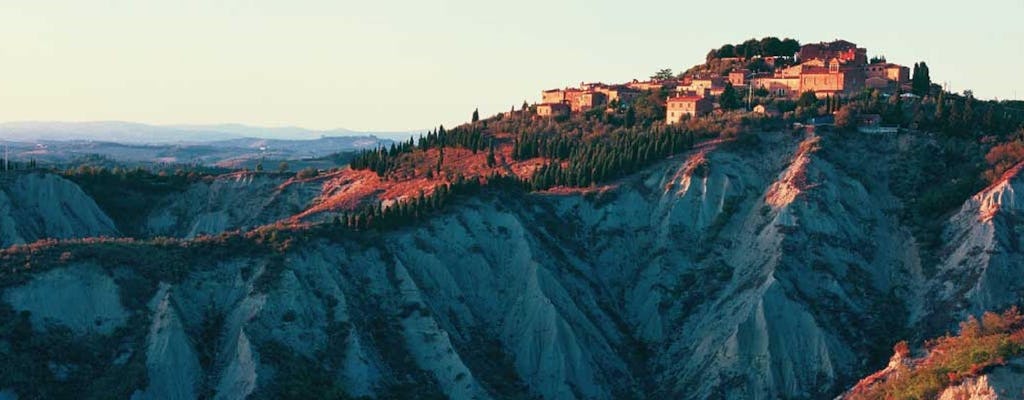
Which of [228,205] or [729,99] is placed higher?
[729,99]

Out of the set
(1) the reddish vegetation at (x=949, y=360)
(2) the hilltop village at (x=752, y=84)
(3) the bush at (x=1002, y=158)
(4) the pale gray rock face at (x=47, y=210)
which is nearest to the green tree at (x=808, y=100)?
(2) the hilltop village at (x=752, y=84)

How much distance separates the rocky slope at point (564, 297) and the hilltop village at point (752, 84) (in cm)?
1829

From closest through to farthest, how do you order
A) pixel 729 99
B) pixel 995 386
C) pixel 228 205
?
pixel 995 386 < pixel 228 205 < pixel 729 99

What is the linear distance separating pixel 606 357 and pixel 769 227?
636 inches

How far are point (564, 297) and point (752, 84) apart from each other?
5297cm

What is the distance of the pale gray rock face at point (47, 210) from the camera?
3780 inches

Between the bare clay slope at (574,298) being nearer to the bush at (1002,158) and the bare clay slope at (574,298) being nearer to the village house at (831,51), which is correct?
the bush at (1002,158)

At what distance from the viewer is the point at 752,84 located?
12475 cm

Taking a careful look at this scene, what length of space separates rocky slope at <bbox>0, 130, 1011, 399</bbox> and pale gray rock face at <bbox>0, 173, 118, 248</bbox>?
97.5ft

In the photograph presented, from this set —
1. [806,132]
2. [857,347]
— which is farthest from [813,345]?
[806,132]

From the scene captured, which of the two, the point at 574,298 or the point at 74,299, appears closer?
the point at 74,299

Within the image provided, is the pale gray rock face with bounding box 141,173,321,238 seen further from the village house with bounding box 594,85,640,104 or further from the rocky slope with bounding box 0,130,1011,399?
the village house with bounding box 594,85,640,104

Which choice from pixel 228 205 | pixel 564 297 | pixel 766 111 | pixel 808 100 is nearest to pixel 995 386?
pixel 564 297

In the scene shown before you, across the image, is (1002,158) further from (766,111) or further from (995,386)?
(995,386)
